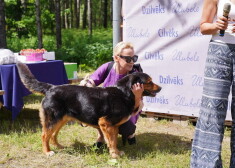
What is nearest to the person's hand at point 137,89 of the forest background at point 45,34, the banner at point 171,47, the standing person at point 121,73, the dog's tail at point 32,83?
the standing person at point 121,73

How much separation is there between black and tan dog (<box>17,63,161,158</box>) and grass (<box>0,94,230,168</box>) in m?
0.26

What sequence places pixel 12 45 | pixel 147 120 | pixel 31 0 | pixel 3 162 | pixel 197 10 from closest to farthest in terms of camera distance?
1. pixel 3 162
2. pixel 197 10
3. pixel 147 120
4. pixel 12 45
5. pixel 31 0

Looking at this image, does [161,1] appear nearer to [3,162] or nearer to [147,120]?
[147,120]

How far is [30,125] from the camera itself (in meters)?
5.30

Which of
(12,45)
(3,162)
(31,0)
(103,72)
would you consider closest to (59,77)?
(103,72)

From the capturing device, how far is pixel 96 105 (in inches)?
147

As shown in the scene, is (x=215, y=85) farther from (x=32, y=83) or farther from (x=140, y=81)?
(x=32, y=83)

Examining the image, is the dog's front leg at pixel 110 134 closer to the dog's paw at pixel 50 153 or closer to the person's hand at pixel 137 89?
the person's hand at pixel 137 89

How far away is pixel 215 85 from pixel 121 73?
1.64 metres

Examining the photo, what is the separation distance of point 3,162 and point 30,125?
159 cm

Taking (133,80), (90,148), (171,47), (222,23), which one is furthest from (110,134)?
(171,47)

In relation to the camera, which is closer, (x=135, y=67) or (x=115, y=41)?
(x=135, y=67)

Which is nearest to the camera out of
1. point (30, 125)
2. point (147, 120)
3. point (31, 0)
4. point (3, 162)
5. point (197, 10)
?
point (3, 162)

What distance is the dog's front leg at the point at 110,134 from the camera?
145 inches
